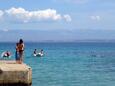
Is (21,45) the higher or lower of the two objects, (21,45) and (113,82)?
the higher

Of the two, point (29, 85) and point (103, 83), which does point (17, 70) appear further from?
point (103, 83)

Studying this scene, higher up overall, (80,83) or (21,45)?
(21,45)

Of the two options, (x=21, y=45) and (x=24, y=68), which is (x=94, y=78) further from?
(x=24, y=68)

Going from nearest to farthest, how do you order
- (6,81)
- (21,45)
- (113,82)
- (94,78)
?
(6,81) < (21,45) < (113,82) < (94,78)

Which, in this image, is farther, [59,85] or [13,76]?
[59,85]

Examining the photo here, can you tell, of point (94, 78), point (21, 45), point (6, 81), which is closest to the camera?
point (6, 81)

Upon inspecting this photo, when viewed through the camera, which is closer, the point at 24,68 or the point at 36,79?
the point at 24,68

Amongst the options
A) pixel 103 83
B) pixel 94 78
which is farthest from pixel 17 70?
pixel 94 78

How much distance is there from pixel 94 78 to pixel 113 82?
4.01 m

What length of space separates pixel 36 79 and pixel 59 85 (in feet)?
13.0

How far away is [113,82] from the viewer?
133ft

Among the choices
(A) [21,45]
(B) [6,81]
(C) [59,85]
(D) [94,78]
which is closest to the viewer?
(B) [6,81]

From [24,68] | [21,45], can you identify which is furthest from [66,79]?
[24,68]

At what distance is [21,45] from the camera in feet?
85.4
